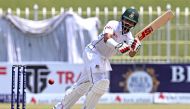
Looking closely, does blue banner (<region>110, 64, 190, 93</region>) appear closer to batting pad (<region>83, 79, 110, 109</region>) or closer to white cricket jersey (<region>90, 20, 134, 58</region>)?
white cricket jersey (<region>90, 20, 134, 58</region>)

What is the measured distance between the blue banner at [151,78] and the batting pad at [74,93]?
19.3 feet

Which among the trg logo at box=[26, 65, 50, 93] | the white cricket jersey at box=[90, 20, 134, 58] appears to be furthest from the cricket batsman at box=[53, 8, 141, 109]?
the trg logo at box=[26, 65, 50, 93]

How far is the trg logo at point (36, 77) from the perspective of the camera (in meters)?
15.0

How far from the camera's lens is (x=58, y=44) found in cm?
1589

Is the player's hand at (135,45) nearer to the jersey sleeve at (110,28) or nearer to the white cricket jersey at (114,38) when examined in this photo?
the white cricket jersey at (114,38)

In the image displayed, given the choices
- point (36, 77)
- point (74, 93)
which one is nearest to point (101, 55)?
point (74, 93)

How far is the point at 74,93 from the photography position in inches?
370

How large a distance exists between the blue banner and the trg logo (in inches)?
52.5

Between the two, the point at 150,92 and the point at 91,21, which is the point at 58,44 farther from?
the point at 150,92

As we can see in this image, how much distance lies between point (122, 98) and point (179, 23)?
7.75 ft

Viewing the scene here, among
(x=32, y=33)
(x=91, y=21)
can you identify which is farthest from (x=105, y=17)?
(x=32, y=33)

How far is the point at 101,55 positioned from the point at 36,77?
19.0 feet

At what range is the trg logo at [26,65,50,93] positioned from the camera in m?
15.0

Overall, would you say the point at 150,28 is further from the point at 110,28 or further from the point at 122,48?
the point at 122,48
